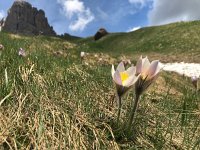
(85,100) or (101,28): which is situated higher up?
(101,28)

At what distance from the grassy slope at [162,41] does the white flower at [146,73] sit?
3064cm

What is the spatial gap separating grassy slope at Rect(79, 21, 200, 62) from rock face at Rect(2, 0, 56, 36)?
71.4m

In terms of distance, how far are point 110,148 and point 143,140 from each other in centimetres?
36

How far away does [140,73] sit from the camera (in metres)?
3.53

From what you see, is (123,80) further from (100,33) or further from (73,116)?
(100,33)

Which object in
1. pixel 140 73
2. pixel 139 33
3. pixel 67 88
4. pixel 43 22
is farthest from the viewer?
pixel 43 22

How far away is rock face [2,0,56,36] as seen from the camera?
132 meters

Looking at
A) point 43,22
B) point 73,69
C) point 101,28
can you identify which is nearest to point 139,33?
Result: point 101,28

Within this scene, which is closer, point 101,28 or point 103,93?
point 103,93

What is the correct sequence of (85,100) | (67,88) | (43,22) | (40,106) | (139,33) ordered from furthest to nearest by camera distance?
(43,22), (139,33), (67,88), (85,100), (40,106)

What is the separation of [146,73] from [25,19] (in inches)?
5242

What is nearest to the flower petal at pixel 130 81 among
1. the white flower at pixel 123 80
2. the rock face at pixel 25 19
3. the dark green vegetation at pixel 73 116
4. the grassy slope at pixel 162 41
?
the white flower at pixel 123 80

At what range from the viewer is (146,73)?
11.7ft

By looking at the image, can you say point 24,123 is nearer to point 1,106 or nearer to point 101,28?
point 1,106
